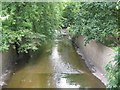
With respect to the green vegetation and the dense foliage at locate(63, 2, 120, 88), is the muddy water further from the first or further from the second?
the dense foliage at locate(63, 2, 120, 88)

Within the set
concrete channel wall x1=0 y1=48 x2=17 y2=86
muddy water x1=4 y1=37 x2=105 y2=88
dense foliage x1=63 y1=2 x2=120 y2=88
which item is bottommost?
muddy water x1=4 y1=37 x2=105 y2=88

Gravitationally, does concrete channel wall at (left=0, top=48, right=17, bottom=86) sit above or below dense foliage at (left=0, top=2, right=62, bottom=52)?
below

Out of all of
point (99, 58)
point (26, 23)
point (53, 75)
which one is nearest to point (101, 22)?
point (99, 58)

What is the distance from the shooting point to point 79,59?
913cm

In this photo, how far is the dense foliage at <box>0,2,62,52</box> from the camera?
18.6ft

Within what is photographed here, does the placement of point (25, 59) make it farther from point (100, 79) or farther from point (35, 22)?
point (100, 79)

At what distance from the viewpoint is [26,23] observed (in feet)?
21.7

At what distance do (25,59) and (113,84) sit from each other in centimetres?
652

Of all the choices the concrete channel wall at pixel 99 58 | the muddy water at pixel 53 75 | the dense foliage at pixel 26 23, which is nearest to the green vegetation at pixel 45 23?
the dense foliage at pixel 26 23

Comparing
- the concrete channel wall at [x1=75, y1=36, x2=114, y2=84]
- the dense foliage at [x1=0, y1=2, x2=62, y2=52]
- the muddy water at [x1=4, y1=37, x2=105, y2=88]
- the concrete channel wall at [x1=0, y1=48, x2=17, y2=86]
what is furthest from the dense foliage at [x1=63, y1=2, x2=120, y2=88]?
the concrete channel wall at [x1=0, y1=48, x2=17, y2=86]

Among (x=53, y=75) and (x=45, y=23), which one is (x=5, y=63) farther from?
(x=45, y=23)

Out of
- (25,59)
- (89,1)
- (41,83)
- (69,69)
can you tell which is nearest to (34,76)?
(41,83)

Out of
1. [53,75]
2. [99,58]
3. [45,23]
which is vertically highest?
[45,23]

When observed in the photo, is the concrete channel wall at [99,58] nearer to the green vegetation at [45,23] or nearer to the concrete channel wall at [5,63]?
the green vegetation at [45,23]
